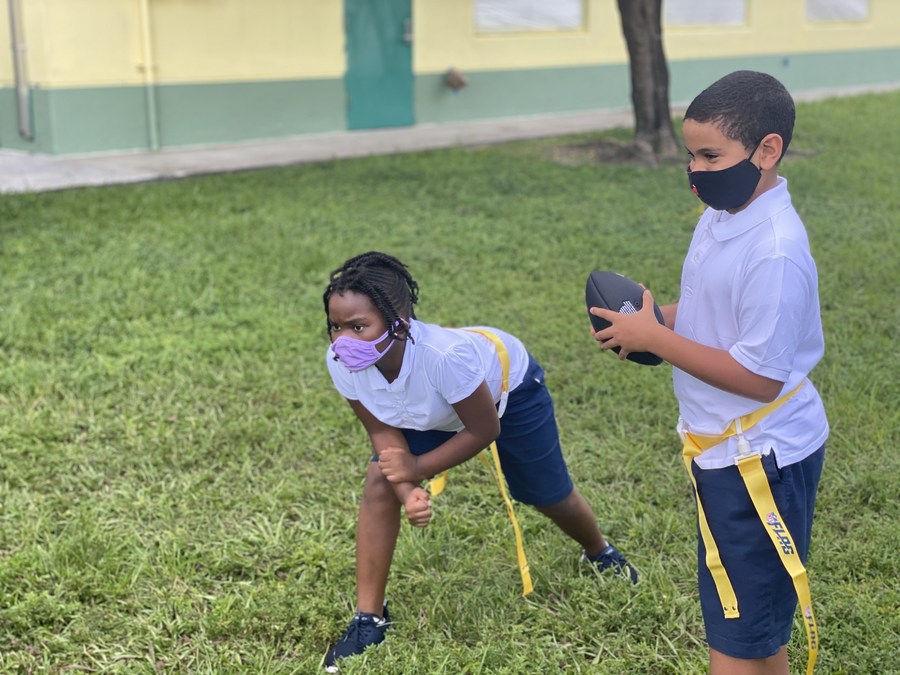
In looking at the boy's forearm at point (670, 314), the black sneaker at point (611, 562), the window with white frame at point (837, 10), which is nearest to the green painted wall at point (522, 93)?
the window with white frame at point (837, 10)

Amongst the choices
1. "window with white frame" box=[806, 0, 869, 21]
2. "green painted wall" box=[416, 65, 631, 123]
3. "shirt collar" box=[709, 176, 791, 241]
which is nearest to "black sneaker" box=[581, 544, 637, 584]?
"shirt collar" box=[709, 176, 791, 241]

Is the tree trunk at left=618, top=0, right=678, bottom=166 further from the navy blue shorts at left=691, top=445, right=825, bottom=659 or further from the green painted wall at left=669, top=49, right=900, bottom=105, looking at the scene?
the navy blue shorts at left=691, top=445, right=825, bottom=659

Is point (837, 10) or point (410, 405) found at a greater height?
point (837, 10)

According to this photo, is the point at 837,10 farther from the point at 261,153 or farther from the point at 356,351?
the point at 356,351

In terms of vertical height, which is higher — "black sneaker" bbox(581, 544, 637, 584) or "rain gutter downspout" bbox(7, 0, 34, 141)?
"rain gutter downspout" bbox(7, 0, 34, 141)

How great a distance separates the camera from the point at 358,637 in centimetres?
288

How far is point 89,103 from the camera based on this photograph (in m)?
10.6

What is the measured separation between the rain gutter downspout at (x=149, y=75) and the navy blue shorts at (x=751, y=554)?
32.5 ft

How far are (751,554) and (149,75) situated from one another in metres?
10.0

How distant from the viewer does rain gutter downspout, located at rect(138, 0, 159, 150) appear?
10734 millimetres

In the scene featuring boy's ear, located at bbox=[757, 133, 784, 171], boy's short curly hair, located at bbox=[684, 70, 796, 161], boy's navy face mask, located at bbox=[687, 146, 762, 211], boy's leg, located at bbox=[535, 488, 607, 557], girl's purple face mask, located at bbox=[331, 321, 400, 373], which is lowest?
boy's leg, located at bbox=[535, 488, 607, 557]

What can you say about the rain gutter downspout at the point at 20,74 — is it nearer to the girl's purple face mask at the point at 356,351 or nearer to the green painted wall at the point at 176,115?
the green painted wall at the point at 176,115

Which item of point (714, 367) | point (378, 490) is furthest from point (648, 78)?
point (714, 367)

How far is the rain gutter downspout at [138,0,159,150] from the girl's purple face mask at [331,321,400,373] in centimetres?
924
